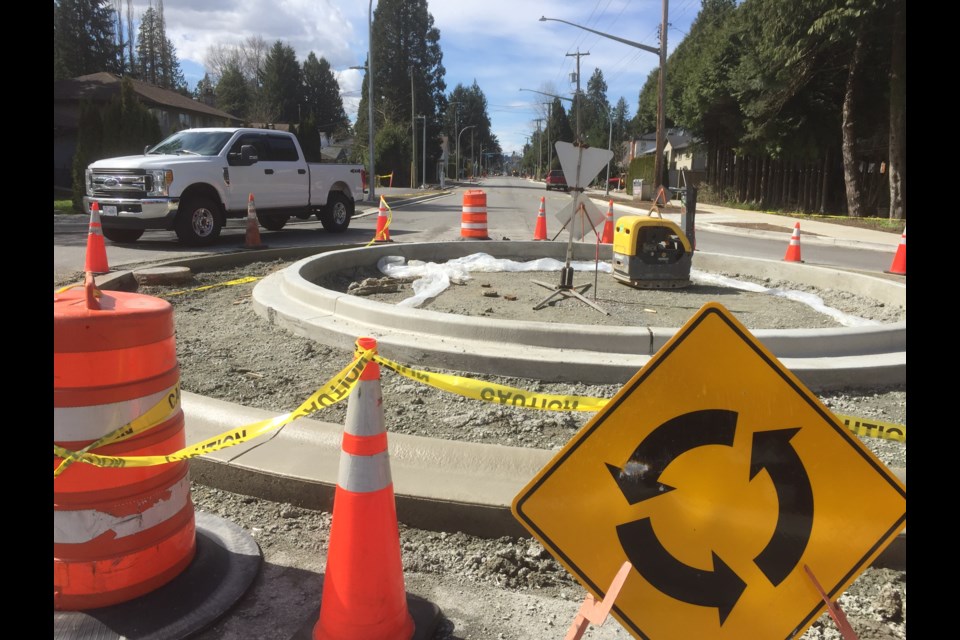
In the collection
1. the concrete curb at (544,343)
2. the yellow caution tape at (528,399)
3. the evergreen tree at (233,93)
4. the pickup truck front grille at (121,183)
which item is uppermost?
the evergreen tree at (233,93)

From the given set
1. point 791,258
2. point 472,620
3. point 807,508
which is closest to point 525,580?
point 472,620

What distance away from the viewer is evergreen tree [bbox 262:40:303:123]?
81625mm

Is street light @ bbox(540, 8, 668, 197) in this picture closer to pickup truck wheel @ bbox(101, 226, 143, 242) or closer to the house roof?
pickup truck wheel @ bbox(101, 226, 143, 242)

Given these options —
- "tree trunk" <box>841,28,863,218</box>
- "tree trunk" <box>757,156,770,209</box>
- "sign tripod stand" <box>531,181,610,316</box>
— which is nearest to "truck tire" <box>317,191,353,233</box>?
"sign tripod stand" <box>531,181,610,316</box>

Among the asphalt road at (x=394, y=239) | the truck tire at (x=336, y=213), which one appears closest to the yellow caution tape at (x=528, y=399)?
the asphalt road at (x=394, y=239)

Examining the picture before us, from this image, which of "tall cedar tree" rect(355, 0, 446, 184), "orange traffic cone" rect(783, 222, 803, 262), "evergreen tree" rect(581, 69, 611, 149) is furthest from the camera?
"evergreen tree" rect(581, 69, 611, 149)

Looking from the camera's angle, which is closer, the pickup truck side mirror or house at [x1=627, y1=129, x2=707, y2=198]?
house at [x1=627, y1=129, x2=707, y2=198]

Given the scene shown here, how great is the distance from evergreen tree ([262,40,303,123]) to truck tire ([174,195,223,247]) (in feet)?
242

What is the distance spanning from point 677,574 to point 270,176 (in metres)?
13.3

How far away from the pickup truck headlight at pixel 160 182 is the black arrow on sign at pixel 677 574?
11792 mm

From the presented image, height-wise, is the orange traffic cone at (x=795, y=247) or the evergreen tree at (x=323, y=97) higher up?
the evergreen tree at (x=323, y=97)

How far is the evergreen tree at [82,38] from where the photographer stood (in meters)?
60.5

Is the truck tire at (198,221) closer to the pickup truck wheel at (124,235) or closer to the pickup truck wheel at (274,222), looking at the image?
the pickup truck wheel at (124,235)

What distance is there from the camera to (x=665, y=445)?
2.23m
